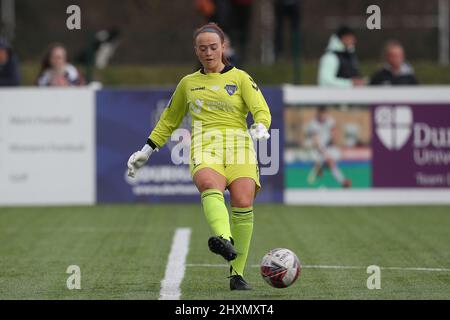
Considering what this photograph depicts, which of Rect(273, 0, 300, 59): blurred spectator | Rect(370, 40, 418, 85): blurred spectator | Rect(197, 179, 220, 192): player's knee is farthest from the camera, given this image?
Rect(273, 0, 300, 59): blurred spectator

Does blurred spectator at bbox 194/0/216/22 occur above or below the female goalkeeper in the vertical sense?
above

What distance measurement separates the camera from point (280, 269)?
31.2 feet

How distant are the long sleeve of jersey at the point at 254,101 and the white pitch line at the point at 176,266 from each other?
1.39 metres

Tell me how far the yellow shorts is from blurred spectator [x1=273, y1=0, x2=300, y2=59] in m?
10.9

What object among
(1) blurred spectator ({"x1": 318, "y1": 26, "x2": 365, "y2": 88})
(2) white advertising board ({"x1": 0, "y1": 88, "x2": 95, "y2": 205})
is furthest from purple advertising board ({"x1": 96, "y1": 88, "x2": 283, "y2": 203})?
(1) blurred spectator ({"x1": 318, "y1": 26, "x2": 365, "y2": 88})

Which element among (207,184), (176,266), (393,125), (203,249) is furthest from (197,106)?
(393,125)

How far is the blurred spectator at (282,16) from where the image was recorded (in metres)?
21.3

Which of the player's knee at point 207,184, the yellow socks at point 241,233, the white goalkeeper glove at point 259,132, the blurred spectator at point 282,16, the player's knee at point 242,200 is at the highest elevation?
the blurred spectator at point 282,16

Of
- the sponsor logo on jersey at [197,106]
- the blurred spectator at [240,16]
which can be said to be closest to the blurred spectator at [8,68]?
the blurred spectator at [240,16]

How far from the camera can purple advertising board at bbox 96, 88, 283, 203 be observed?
60.1 feet

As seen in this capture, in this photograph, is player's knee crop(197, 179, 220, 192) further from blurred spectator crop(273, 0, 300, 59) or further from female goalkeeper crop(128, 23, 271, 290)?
blurred spectator crop(273, 0, 300, 59)

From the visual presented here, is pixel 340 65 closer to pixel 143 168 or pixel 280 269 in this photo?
pixel 143 168

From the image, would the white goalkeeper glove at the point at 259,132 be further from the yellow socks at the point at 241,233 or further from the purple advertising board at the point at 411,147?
the purple advertising board at the point at 411,147

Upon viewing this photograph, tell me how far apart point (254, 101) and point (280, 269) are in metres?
1.25
